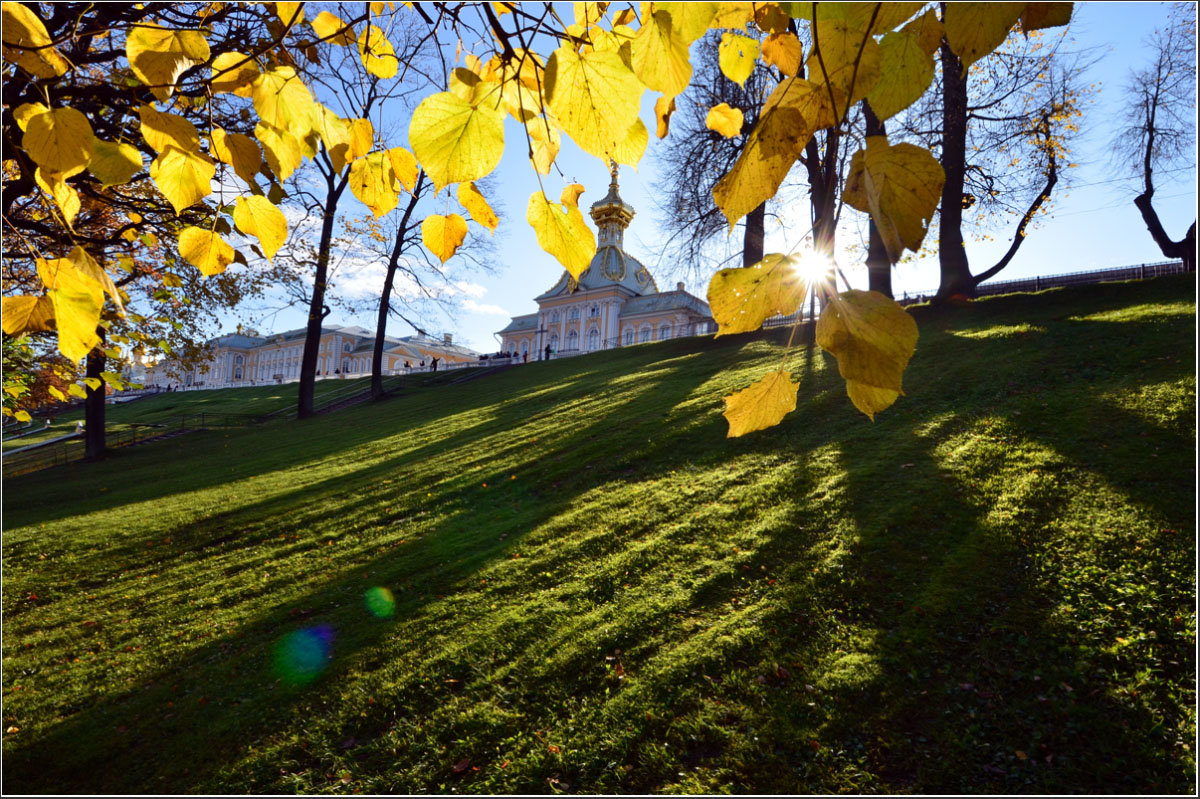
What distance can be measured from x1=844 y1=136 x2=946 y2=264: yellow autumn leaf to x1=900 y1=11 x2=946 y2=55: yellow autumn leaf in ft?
0.81

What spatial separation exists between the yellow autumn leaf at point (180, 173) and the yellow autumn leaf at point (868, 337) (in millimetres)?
→ 951

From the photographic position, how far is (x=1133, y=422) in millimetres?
5090

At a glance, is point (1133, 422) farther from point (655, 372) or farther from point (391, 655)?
point (655, 372)

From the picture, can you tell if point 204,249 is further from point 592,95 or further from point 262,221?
point 592,95

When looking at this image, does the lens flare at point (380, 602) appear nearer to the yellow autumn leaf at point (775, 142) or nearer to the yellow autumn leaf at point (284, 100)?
the yellow autumn leaf at point (284, 100)

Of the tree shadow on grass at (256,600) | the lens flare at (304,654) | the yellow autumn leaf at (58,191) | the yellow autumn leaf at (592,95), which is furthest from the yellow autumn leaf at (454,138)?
the lens flare at (304,654)

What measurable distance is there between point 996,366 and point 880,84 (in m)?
8.59

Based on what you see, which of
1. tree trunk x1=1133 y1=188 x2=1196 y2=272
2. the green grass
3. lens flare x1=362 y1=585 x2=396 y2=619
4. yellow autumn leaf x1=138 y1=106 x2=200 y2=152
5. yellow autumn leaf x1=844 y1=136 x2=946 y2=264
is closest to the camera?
yellow autumn leaf x1=844 y1=136 x2=946 y2=264

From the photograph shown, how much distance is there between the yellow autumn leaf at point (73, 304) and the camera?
81cm

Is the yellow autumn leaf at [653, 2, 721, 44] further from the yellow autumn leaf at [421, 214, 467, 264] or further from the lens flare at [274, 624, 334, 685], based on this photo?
the lens flare at [274, 624, 334, 685]

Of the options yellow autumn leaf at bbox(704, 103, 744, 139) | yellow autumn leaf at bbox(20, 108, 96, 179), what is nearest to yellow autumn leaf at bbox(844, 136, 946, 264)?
yellow autumn leaf at bbox(704, 103, 744, 139)

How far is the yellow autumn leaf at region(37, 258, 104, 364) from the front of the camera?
81cm

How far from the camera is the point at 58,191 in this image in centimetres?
97

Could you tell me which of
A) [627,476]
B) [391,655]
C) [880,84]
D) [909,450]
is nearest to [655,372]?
[627,476]
